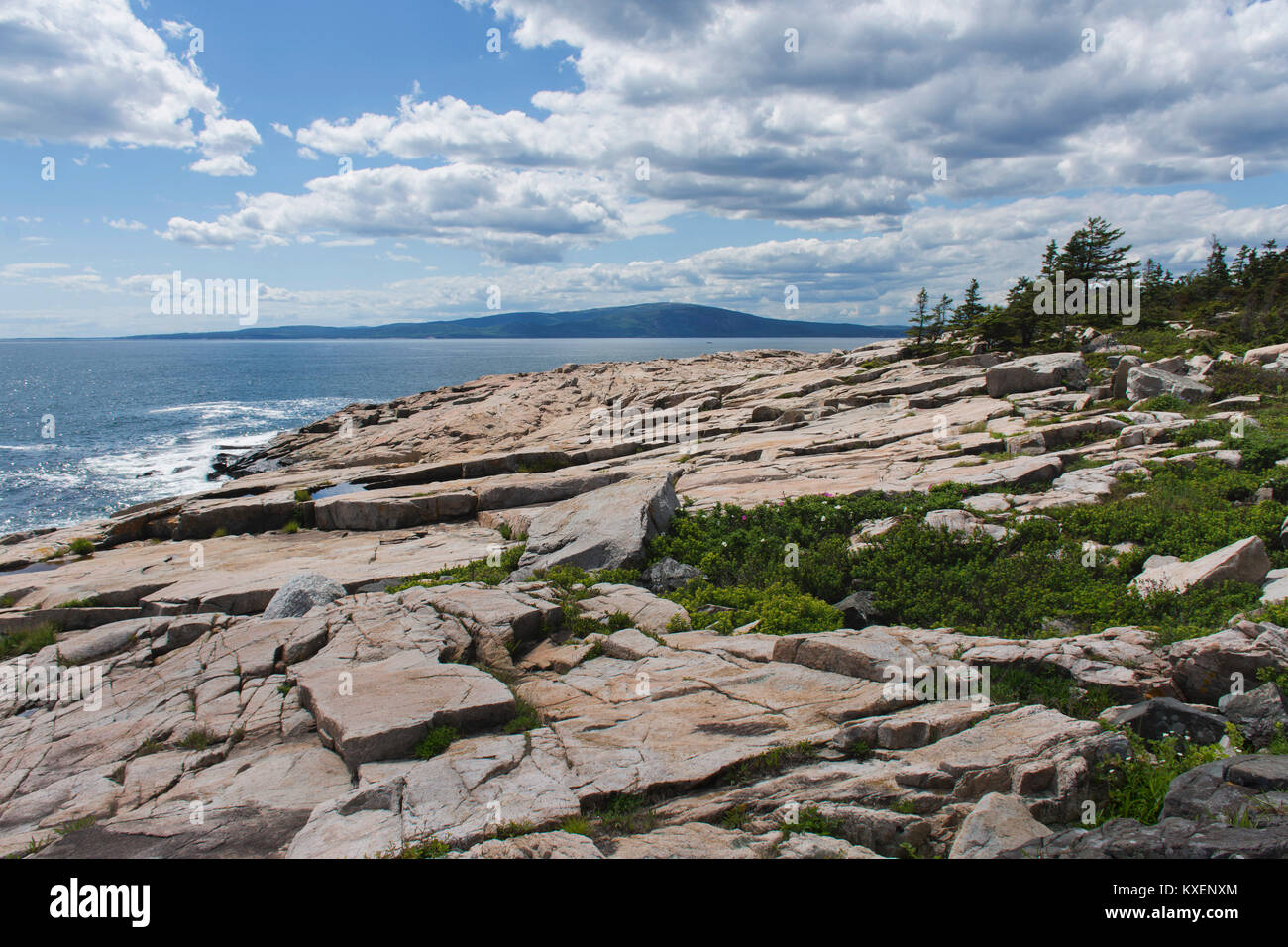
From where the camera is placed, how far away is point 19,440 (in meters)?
67.7

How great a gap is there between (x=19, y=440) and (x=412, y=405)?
44.8 m

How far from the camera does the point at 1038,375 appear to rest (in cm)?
3209

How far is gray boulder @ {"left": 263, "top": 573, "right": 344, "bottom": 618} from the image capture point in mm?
14219

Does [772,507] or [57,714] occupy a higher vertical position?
[772,507]

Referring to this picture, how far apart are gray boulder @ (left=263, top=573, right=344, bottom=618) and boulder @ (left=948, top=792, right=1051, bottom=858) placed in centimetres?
1273

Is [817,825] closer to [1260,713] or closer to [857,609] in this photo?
[1260,713]

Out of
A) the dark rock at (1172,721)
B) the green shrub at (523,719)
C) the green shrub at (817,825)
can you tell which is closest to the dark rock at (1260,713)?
the dark rock at (1172,721)

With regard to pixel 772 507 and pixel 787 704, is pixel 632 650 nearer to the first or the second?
pixel 787 704

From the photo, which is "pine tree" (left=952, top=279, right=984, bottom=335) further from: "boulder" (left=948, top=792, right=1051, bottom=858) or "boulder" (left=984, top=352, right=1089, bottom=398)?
"boulder" (left=948, top=792, right=1051, bottom=858)

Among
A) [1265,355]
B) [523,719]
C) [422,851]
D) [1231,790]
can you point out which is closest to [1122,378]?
[1265,355]

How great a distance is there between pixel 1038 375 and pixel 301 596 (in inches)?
1312
